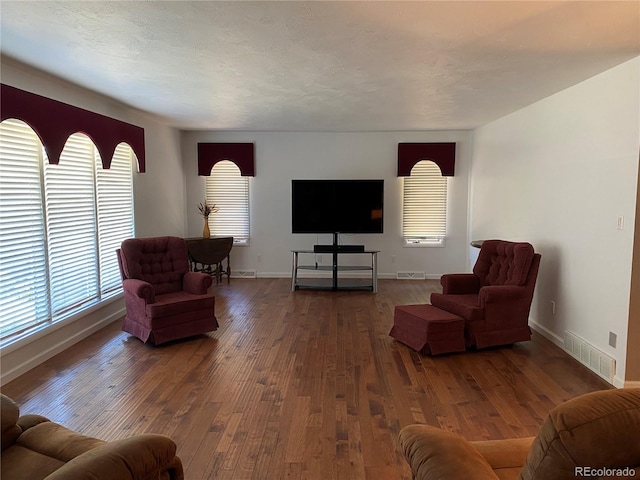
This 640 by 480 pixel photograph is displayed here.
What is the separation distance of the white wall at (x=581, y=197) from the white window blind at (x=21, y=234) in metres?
4.63

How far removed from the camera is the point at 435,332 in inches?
152

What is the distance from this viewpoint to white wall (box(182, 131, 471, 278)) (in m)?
7.12

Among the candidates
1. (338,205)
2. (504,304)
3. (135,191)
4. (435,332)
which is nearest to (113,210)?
(135,191)

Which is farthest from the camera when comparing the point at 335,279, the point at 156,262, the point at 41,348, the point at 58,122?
the point at 335,279

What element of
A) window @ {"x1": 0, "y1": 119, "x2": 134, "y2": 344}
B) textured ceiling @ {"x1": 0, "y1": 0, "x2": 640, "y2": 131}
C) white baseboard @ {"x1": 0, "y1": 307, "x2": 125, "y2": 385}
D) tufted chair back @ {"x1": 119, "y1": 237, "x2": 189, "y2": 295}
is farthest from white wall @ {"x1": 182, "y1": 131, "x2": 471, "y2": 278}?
white baseboard @ {"x1": 0, "y1": 307, "x2": 125, "y2": 385}

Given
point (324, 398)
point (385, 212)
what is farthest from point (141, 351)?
point (385, 212)

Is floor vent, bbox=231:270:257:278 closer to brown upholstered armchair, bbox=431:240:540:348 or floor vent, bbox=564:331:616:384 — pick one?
brown upholstered armchair, bbox=431:240:540:348

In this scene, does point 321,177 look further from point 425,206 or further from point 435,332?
point 435,332

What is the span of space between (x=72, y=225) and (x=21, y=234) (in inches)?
28.7

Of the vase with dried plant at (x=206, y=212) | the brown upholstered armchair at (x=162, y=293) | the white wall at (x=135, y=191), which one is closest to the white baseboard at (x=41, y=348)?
the white wall at (x=135, y=191)

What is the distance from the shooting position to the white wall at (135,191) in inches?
135

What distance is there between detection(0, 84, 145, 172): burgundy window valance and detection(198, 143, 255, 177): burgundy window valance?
2.01 meters

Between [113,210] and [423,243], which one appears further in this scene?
[423,243]

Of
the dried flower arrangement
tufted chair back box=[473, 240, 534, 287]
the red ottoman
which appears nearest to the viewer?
the red ottoman
